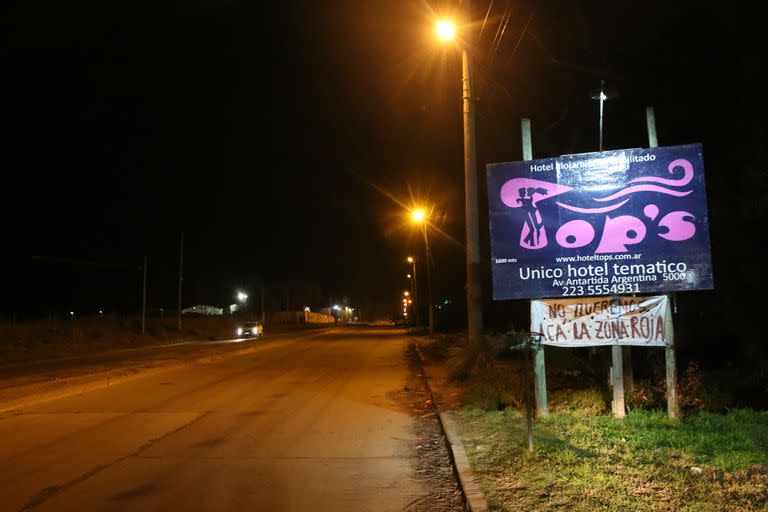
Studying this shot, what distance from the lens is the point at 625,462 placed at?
6539mm

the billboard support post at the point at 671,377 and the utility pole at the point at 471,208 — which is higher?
the utility pole at the point at 471,208

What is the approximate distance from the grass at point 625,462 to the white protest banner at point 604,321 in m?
1.07

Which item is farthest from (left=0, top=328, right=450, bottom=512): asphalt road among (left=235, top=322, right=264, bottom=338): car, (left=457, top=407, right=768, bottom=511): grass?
(left=235, top=322, right=264, bottom=338): car

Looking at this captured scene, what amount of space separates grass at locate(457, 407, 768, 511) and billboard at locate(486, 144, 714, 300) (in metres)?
1.90

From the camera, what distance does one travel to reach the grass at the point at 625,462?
17.6ft

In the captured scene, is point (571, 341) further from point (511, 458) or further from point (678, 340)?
point (678, 340)

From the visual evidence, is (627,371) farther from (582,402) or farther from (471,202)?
(471,202)

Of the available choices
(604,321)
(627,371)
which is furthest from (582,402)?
(604,321)

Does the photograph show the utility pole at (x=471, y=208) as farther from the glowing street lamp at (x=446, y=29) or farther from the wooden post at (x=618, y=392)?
the wooden post at (x=618, y=392)

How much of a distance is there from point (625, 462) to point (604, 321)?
294 centimetres

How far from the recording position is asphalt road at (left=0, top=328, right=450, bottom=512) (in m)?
6.14

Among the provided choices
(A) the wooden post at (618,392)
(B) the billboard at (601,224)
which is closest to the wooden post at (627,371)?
(A) the wooden post at (618,392)

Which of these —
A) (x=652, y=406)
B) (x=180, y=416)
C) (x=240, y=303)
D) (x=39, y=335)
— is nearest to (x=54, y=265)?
(x=240, y=303)

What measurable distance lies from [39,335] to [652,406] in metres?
32.5
